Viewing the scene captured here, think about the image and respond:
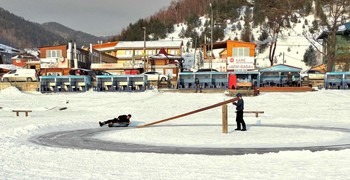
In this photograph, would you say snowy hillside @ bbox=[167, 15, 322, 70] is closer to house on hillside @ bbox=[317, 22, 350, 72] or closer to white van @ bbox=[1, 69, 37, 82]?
house on hillside @ bbox=[317, 22, 350, 72]

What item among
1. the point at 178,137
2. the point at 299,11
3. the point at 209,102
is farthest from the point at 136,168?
the point at 299,11

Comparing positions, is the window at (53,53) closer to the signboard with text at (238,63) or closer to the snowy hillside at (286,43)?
the signboard with text at (238,63)

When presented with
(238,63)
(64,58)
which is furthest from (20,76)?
(238,63)

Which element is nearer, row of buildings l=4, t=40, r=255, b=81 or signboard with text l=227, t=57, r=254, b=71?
signboard with text l=227, t=57, r=254, b=71

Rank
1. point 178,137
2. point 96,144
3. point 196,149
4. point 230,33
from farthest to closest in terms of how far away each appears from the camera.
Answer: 1. point 230,33
2. point 178,137
3. point 96,144
4. point 196,149

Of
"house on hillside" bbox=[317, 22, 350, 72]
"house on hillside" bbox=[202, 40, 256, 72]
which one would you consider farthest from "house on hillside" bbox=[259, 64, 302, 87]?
"house on hillside" bbox=[317, 22, 350, 72]

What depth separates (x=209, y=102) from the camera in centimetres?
3092

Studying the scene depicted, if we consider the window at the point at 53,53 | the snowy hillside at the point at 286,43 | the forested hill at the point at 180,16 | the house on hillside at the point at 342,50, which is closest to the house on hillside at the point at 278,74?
the house on hillside at the point at 342,50

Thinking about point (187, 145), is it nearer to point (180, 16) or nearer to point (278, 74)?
point (278, 74)

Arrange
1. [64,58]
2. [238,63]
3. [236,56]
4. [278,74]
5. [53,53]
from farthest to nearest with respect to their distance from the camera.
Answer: [53,53]
[64,58]
[236,56]
[238,63]
[278,74]

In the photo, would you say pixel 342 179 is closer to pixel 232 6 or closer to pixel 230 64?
pixel 230 64

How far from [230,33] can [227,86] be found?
272ft

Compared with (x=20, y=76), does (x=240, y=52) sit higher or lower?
higher

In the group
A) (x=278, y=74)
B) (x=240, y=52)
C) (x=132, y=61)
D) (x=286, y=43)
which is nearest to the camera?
(x=278, y=74)
